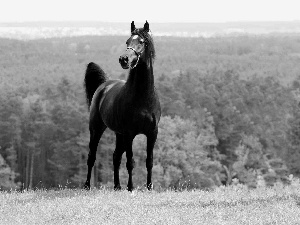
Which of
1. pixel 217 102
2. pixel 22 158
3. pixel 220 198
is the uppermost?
pixel 220 198

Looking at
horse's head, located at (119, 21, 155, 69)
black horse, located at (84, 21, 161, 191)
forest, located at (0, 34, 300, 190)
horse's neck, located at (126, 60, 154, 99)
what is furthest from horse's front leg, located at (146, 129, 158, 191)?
forest, located at (0, 34, 300, 190)

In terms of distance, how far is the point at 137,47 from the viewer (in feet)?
43.8

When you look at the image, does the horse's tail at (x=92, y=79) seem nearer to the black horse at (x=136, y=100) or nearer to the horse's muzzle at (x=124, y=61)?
the black horse at (x=136, y=100)

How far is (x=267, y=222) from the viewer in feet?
32.9

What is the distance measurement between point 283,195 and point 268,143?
90952mm

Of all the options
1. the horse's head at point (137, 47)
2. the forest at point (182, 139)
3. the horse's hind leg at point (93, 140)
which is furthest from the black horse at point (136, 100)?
the forest at point (182, 139)

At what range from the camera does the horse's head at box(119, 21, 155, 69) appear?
516 inches

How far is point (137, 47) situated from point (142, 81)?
92cm

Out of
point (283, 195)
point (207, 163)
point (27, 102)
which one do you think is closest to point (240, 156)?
point (207, 163)

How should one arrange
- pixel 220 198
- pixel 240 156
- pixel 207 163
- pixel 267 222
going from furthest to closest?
pixel 240 156
pixel 207 163
pixel 220 198
pixel 267 222

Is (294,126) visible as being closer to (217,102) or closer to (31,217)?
(217,102)

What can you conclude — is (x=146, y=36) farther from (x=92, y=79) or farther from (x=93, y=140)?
(x=92, y=79)

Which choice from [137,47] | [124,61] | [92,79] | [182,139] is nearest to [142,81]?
[137,47]

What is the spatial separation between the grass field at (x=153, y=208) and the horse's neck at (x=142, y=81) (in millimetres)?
2000
